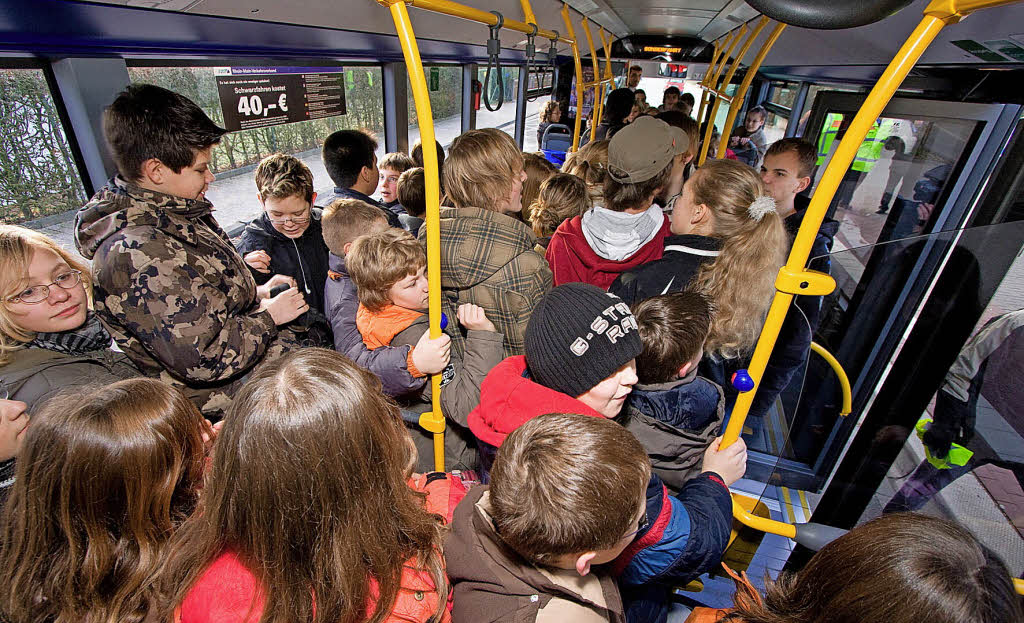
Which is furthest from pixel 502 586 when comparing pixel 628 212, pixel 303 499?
pixel 628 212

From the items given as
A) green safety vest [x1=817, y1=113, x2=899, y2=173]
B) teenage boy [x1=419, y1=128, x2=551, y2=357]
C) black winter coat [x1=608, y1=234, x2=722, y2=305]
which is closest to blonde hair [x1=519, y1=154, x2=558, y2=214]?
teenage boy [x1=419, y1=128, x2=551, y2=357]

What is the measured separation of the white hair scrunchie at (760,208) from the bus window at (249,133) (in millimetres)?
3032

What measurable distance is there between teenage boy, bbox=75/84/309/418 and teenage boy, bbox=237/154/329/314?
81cm

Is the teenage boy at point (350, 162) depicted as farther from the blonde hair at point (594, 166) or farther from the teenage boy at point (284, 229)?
the blonde hair at point (594, 166)

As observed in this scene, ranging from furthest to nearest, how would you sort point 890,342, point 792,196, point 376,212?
point 792,196
point 376,212
point 890,342

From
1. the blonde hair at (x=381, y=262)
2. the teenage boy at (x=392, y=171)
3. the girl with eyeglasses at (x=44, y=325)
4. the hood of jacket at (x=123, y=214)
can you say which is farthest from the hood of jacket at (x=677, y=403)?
the teenage boy at (x=392, y=171)

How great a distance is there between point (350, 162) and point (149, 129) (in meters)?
1.60

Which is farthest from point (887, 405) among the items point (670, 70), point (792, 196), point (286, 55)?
point (670, 70)

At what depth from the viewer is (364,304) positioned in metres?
1.89

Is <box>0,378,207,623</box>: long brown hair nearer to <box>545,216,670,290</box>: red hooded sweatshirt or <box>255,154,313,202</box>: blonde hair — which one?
<box>545,216,670,290</box>: red hooded sweatshirt

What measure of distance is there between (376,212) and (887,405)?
2.35 metres

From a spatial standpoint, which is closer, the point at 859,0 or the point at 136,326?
the point at 859,0

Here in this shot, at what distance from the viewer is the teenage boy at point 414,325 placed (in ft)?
5.21

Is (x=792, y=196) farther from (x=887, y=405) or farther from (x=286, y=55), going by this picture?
(x=286, y=55)
